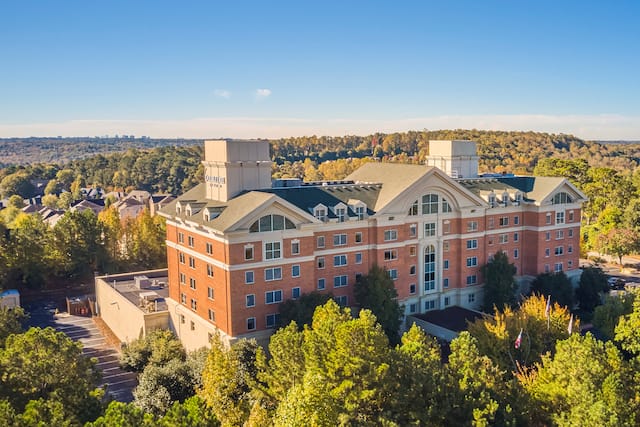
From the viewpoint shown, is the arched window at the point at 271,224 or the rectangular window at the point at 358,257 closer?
the arched window at the point at 271,224

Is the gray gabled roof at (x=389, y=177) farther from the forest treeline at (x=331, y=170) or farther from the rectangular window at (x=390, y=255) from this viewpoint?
the forest treeline at (x=331, y=170)

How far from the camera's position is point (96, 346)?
5638cm

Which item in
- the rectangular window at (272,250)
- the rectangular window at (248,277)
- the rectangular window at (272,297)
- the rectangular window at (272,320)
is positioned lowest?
the rectangular window at (272,320)

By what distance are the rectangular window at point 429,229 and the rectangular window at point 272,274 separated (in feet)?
51.4

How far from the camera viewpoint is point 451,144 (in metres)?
62.2

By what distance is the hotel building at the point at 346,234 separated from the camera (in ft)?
148

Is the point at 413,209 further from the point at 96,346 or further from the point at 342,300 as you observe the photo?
the point at 96,346

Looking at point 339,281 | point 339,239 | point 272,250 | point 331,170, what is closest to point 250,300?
point 272,250

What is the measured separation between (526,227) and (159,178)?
415 ft

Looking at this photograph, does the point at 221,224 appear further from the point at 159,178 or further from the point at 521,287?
the point at 159,178

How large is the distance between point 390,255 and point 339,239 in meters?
5.50

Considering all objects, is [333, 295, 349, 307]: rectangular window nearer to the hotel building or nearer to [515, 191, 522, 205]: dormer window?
the hotel building

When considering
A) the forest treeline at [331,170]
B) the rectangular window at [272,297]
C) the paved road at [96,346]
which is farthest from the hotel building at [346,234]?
the forest treeline at [331,170]

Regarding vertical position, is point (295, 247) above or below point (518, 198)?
below
